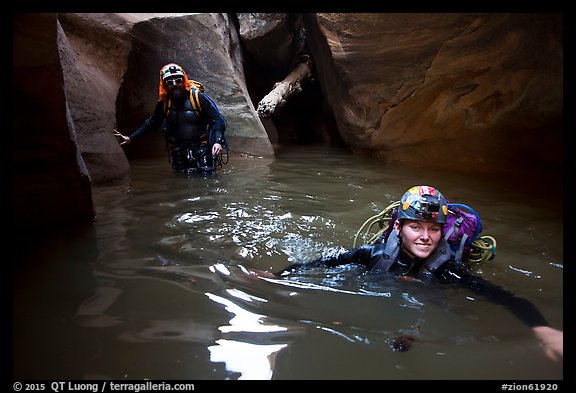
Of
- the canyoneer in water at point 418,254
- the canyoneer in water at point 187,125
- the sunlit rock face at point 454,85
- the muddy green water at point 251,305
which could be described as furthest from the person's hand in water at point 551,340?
the canyoneer in water at point 187,125

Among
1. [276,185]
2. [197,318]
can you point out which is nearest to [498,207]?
[276,185]

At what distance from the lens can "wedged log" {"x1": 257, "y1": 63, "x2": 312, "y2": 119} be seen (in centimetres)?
974

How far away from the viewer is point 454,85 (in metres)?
6.56

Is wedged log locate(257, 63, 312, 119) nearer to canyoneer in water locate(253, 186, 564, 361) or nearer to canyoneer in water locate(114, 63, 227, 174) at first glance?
canyoneer in water locate(114, 63, 227, 174)

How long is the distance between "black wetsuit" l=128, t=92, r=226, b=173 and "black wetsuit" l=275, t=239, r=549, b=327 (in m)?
4.35

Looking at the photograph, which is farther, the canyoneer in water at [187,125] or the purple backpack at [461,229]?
the canyoneer in water at [187,125]

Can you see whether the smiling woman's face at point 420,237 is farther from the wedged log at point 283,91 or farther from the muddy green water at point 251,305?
the wedged log at point 283,91

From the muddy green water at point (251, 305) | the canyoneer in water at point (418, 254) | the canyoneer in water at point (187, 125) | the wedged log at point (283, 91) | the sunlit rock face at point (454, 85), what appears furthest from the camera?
the wedged log at point (283, 91)

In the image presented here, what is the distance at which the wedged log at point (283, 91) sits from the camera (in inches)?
384

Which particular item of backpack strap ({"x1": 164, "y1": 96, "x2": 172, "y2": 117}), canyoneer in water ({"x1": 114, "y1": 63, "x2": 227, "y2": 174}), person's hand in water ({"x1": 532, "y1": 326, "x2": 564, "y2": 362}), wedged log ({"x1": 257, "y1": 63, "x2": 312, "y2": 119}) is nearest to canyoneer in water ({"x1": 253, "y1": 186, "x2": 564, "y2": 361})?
person's hand in water ({"x1": 532, "y1": 326, "x2": 564, "y2": 362})

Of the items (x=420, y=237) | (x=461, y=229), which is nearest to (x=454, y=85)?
(x=461, y=229)

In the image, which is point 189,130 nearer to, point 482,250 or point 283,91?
point 283,91

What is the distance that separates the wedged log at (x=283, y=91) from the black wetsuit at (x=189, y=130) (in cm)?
273

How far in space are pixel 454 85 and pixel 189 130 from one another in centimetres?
473
